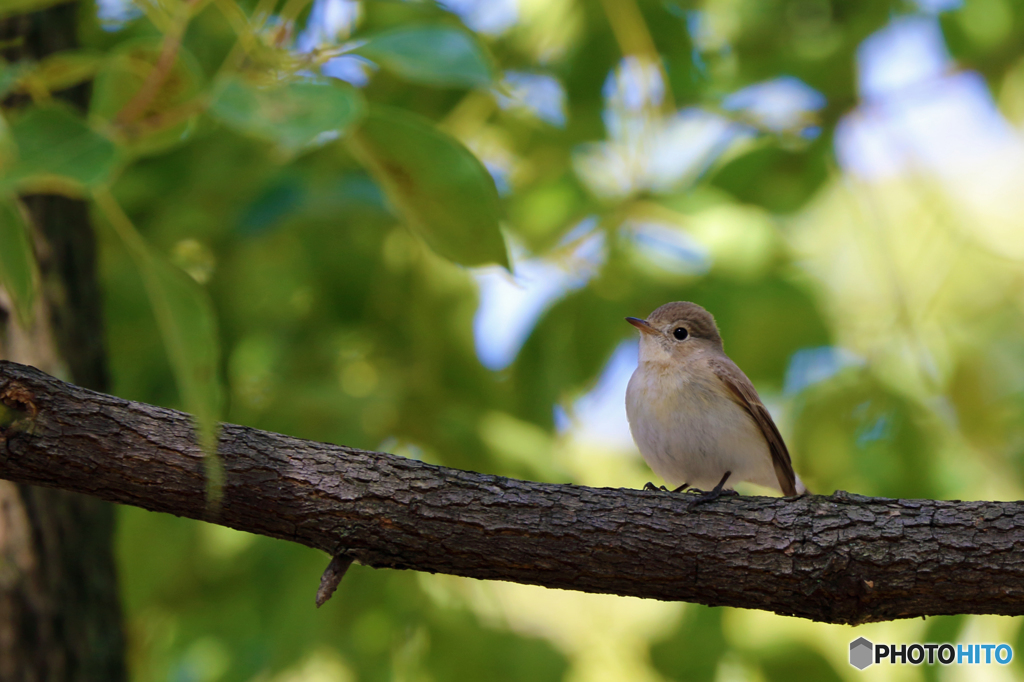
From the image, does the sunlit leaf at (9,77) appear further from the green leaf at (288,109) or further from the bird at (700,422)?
the bird at (700,422)

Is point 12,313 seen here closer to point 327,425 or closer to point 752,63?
point 327,425

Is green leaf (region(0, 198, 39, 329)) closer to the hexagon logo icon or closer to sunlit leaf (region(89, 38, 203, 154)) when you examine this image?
sunlit leaf (region(89, 38, 203, 154))

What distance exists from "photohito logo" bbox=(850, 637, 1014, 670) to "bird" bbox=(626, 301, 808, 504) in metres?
0.76

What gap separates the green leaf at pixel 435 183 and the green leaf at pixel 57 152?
579mm

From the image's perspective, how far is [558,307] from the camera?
3859 mm

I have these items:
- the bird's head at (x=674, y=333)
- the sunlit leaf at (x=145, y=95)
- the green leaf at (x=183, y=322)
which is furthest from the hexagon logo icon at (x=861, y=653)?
the sunlit leaf at (x=145, y=95)

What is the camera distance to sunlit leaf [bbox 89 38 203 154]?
220 cm

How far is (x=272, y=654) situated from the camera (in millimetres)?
3695

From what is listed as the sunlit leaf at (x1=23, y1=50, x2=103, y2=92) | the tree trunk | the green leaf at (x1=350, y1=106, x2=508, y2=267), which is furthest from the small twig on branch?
the tree trunk

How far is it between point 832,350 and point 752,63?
146cm

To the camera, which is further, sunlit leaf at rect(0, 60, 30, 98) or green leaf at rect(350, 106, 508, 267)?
green leaf at rect(350, 106, 508, 267)

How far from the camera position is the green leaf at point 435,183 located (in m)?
2.13

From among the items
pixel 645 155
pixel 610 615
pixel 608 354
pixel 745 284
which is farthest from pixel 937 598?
pixel 610 615

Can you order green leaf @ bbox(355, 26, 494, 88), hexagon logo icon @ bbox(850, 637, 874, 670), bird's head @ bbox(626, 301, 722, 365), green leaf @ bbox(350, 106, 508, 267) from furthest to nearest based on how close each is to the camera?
bird's head @ bbox(626, 301, 722, 365) → hexagon logo icon @ bbox(850, 637, 874, 670) → green leaf @ bbox(350, 106, 508, 267) → green leaf @ bbox(355, 26, 494, 88)
